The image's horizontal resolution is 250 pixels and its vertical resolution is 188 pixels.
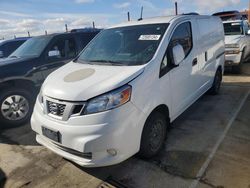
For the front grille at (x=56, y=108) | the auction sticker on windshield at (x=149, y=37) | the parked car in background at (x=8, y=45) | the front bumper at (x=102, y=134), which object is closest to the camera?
the front bumper at (x=102, y=134)

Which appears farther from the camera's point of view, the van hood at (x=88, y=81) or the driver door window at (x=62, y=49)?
the driver door window at (x=62, y=49)

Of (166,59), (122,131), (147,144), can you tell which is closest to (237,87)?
(166,59)

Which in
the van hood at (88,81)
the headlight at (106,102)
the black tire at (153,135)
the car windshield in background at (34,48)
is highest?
the car windshield in background at (34,48)

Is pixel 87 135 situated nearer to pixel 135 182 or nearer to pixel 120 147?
pixel 120 147

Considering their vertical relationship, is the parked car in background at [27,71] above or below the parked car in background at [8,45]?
below

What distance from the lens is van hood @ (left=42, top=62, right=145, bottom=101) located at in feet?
8.62

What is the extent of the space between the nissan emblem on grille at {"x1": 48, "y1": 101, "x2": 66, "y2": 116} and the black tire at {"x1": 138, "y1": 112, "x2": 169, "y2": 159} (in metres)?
1.01

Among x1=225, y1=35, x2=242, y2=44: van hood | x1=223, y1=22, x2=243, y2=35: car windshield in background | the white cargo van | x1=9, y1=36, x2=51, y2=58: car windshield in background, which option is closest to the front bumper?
the white cargo van

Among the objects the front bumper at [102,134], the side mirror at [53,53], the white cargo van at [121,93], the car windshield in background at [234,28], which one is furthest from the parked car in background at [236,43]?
the front bumper at [102,134]

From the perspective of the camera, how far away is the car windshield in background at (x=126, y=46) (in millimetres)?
3258

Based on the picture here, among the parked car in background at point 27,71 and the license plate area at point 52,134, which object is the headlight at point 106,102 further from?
the parked car in background at point 27,71

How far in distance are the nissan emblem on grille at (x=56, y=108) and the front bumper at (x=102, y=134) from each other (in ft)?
0.32

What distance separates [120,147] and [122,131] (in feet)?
0.61

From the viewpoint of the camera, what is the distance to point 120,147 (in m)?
2.58
